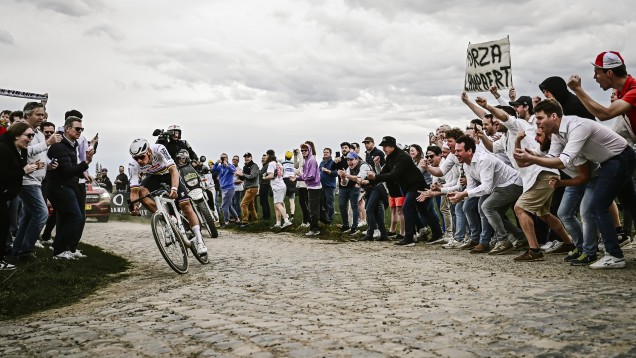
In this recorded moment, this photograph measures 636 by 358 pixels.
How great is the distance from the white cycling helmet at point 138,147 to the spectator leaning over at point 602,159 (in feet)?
17.8

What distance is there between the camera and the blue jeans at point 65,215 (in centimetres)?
1070

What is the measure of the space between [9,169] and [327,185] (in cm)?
1029

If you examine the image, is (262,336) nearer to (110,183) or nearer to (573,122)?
(573,122)

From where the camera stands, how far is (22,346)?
5172 mm

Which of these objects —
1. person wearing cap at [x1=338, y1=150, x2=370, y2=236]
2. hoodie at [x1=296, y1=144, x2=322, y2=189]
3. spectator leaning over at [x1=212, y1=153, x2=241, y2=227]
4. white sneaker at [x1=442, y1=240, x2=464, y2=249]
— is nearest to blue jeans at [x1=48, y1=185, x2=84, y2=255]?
person wearing cap at [x1=338, y1=150, x2=370, y2=236]

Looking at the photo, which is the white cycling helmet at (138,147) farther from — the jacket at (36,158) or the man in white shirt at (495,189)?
the man in white shirt at (495,189)

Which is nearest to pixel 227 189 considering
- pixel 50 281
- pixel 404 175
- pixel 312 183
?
pixel 312 183

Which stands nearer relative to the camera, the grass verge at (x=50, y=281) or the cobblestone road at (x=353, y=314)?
the cobblestone road at (x=353, y=314)

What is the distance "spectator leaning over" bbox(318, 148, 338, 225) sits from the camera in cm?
1772

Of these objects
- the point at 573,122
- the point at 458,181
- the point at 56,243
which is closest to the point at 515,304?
the point at 573,122

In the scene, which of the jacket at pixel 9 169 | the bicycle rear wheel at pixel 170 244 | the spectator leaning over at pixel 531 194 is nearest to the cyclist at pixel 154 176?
the bicycle rear wheel at pixel 170 244

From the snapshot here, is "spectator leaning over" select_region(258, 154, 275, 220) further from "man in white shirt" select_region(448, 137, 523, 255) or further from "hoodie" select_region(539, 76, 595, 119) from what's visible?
"hoodie" select_region(539, 76, 595, 119)

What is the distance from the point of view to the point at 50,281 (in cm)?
857

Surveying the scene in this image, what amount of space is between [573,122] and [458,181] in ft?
15.8
